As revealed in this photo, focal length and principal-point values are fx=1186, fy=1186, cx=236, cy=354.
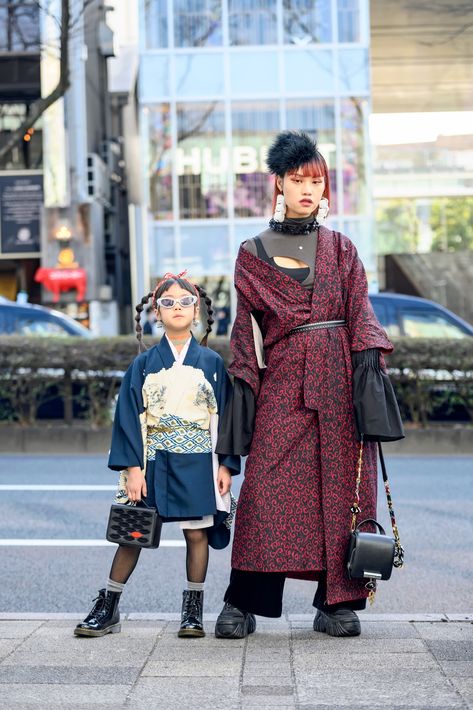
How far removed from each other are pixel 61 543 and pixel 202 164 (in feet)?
70.3

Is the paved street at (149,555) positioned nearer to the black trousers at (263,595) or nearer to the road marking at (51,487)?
the road marking at (51,487)

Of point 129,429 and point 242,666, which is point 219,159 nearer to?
point 129,429

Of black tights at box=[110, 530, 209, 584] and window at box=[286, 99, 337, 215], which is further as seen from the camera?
window at box=[286, 99, 337, 215]

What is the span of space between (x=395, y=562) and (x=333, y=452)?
492 mm

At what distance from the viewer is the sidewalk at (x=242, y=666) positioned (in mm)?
3746

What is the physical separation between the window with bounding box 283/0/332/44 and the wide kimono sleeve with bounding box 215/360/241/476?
80.2 ft

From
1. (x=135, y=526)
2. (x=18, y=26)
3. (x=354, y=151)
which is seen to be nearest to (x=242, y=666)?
(x=135, y=526)

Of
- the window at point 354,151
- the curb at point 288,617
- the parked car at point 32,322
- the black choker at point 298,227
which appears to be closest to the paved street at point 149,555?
the curb at point 288,617

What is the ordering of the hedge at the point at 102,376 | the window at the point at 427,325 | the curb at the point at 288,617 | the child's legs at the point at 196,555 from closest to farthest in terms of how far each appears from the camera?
the child's legs at the point at 196,555, the curb at the point at 288,617, the hedge at the point at 102,376, the window at the point at 427,325

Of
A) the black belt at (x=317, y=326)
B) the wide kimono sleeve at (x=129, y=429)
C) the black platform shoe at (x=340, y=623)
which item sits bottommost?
the black platform shoe at (x=340, y=623)

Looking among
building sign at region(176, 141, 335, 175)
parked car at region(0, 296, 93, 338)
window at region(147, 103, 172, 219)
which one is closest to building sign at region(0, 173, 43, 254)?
window at region(147, 103, 172, 219)

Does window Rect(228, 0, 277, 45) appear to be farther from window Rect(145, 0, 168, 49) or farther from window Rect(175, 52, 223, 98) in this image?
window Rect(145, 0, 168, 49)

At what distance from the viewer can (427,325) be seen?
1563cm

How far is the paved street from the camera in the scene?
6.07 metres
